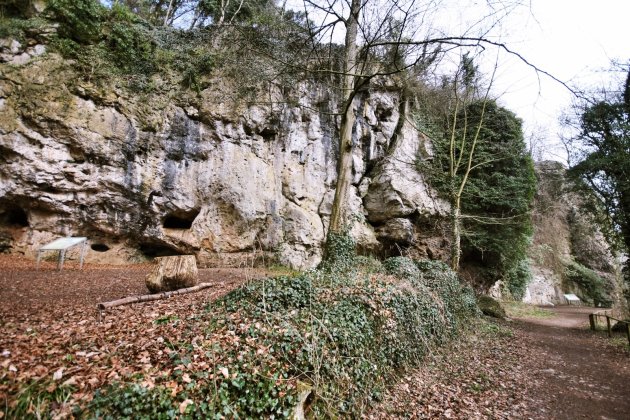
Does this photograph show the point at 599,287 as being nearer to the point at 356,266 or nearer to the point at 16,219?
the point at 356,266

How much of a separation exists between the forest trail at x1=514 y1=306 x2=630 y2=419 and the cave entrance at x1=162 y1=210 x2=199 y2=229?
11444 mm

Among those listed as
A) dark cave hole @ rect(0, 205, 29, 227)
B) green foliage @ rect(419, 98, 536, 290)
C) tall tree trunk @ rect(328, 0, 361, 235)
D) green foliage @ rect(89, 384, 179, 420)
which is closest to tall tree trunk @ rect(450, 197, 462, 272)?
green foliage @ rect(419, 98, 536, 290)

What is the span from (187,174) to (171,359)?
31.7 ft

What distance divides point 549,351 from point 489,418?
17.7 feet

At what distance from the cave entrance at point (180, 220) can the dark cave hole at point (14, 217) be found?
429 cm

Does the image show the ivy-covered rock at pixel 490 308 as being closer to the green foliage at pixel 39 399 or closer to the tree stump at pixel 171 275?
the tree stump at pixel 171 275

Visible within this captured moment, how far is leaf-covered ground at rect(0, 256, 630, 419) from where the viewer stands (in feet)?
9.72

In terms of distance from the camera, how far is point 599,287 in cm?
2166

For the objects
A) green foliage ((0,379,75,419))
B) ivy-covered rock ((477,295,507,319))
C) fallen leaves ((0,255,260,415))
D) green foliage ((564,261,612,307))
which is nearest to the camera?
green foliage ((0,379,75,419))

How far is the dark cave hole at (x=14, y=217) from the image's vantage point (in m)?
9.96

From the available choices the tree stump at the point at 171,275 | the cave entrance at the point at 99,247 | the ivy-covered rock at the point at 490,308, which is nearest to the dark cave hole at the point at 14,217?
the cave entrance at the point at 99,247

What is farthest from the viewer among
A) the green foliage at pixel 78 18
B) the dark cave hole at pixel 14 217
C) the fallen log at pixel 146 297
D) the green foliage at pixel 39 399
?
the green foliage at pixel 78 18

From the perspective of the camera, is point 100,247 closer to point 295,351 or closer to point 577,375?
point 295,351

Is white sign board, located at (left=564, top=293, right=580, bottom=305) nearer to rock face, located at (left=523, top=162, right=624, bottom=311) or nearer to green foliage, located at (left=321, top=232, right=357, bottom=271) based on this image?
rock face, located at (left=523, top=162, right=624, bottom=311)
